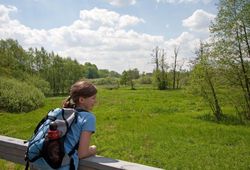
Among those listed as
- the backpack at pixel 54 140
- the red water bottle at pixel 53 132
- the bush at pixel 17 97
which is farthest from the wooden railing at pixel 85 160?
the bush at pixel 17 97

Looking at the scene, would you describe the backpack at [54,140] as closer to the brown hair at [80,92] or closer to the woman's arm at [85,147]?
the woman's arm at [85,147]

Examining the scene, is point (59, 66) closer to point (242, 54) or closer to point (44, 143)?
point (242, 54)

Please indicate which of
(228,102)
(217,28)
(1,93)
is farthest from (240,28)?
(1,93)

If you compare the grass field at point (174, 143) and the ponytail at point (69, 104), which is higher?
the ponytail at point (69, 104)

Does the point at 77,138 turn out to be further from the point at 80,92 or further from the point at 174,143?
the point at 174,143

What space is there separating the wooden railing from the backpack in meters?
0.15

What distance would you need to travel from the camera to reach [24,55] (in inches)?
2157

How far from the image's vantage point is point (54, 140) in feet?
8.39

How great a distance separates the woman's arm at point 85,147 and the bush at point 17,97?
29.4m

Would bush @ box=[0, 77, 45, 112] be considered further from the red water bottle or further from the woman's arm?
the red water bottle

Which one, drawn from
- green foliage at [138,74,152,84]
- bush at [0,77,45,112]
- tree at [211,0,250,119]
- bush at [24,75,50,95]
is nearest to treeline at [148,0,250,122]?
tree at [211,0,250,119]

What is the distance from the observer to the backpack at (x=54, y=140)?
2.56m

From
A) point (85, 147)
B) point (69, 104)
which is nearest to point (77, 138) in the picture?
point (85, 147)

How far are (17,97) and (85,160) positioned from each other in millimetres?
30866
